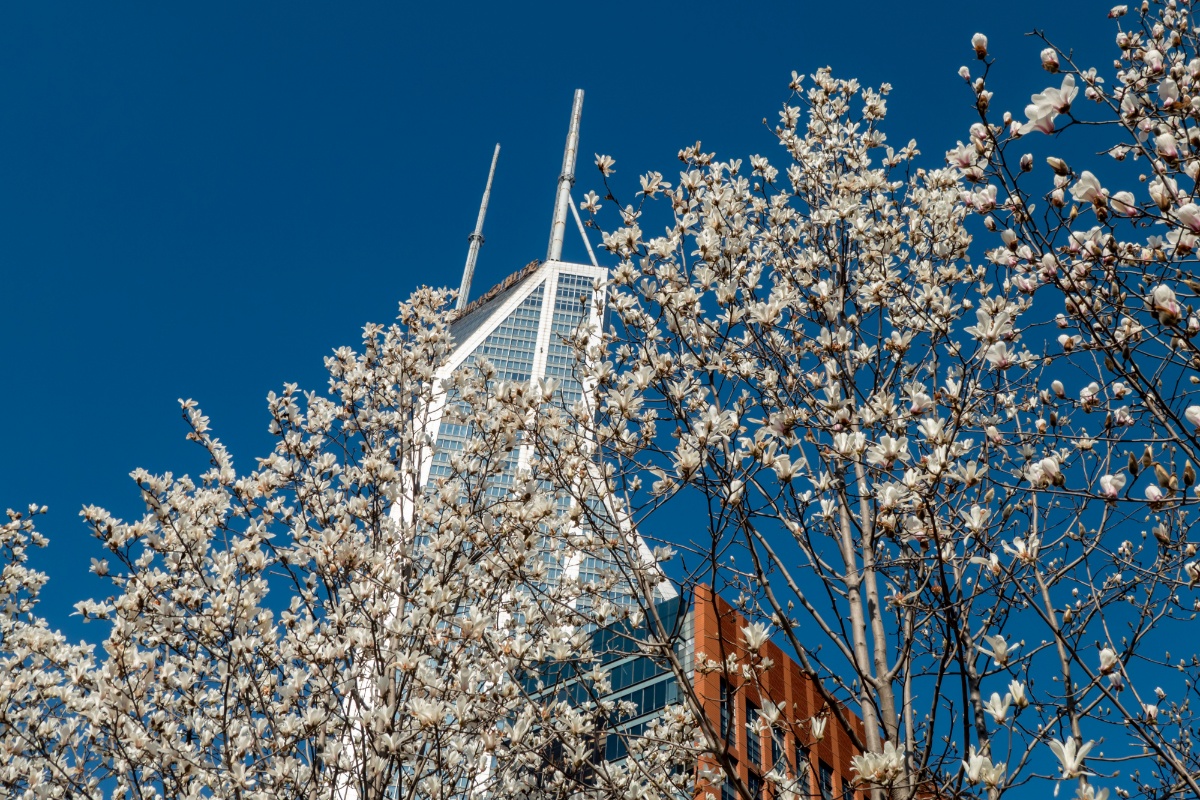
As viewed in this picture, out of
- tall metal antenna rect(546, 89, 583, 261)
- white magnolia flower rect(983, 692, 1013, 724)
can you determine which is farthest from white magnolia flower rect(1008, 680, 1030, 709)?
tall metal antenna rect(546, 89, 583, 261)

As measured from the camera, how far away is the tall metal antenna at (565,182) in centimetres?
12100

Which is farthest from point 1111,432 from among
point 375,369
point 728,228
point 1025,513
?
point 375,369

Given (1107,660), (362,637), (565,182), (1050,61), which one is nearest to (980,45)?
(1050,61)

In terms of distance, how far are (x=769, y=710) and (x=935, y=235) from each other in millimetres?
3428

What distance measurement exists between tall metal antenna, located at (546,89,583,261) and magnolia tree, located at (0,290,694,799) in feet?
375

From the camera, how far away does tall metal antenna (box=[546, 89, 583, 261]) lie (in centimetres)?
12100

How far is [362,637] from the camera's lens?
549 centimetres

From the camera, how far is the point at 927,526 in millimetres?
4098

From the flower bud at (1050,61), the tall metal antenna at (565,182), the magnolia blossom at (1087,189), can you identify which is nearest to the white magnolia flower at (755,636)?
the magnolia blossom at (1087,189)

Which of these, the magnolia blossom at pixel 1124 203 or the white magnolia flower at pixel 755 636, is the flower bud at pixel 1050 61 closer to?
the magnolia blossom at pixel 1124 203

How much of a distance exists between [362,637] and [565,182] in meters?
119

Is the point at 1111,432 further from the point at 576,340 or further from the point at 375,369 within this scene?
the point at 375,369

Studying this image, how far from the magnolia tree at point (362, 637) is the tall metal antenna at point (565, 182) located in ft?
375

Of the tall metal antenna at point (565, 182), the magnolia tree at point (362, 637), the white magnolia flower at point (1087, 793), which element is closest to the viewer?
the white magnolia flower at point (1087, 793)
